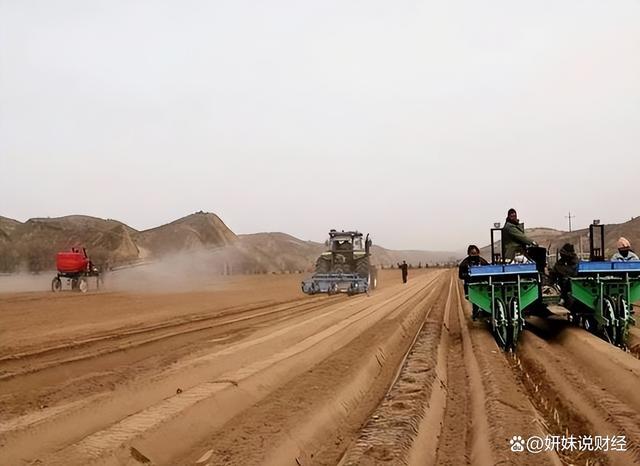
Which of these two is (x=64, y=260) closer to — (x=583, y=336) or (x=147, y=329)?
(x=147, y=329)

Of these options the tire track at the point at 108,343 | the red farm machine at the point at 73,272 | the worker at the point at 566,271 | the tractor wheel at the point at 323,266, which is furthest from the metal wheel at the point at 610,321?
the red farm machine at the point at 73,272

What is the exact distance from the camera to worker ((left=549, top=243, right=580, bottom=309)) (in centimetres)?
1134

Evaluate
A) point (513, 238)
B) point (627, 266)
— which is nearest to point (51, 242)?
point (513, 238)

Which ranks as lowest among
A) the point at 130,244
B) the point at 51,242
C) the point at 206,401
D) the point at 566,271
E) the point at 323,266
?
the point at 206,401

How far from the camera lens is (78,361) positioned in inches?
395

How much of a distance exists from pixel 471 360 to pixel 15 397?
6.47 metres

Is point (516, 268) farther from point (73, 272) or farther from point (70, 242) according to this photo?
point (70, 242)

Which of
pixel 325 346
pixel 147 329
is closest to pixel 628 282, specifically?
pixel 325 346

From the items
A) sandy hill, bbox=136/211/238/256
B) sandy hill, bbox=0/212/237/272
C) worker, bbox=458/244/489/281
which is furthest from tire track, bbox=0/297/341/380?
sandy hill, bbox=136/211/238/256

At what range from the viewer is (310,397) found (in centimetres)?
718

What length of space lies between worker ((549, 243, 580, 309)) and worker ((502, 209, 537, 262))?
0.66 meters

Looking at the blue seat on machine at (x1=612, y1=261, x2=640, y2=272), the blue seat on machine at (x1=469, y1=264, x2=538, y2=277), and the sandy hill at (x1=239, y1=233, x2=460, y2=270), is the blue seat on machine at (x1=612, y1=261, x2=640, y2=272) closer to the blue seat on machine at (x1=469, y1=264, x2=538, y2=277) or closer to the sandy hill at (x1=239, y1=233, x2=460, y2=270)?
the blue seat on machine at (x1=469, y1=264, x2=538, y2=277)

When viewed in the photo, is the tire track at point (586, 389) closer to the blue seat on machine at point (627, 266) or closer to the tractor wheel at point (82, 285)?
the blue seat on machine at point (627, 266)

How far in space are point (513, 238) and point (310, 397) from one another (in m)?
6.06
